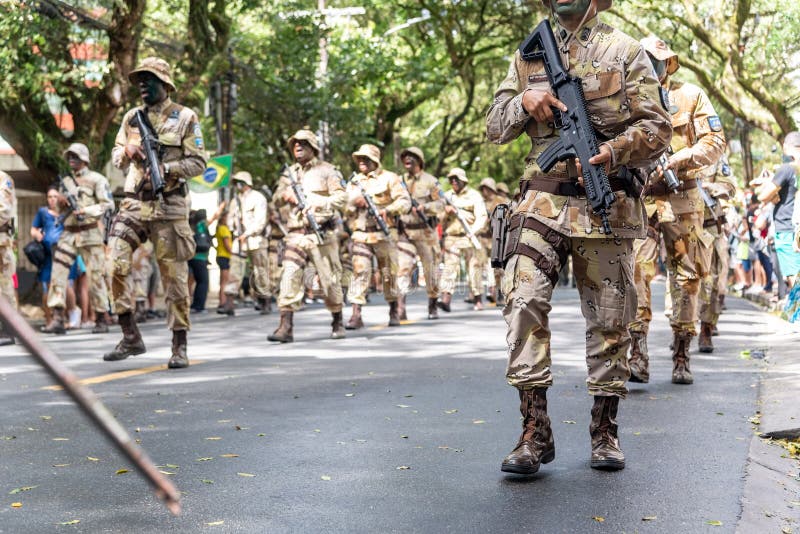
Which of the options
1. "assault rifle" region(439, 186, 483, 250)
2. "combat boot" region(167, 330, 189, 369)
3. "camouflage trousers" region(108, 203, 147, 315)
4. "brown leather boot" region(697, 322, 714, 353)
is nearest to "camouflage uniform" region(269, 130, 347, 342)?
"combat boot" region(167, 330, 189, 369)

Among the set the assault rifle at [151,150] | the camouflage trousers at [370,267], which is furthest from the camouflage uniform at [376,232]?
the assault rifle at [151,150]

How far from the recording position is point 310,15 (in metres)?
23.4

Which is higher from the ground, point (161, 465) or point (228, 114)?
point (228, 114)

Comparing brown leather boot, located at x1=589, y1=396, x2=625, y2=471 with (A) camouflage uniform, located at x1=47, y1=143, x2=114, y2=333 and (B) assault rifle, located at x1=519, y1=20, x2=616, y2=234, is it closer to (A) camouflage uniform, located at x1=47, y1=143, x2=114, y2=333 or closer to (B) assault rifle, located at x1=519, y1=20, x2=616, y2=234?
(B) assault rifle, located at x1=519, y1=20, x2=616, y2=234

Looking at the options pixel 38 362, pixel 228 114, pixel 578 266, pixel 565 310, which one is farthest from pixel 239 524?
pixel 228 114

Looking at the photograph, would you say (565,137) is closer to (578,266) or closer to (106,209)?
(578,266)

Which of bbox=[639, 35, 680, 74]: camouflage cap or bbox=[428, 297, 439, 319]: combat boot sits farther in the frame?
bbox=[428, 297, 439, 319]: combat boot

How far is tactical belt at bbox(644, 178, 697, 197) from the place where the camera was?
779cm

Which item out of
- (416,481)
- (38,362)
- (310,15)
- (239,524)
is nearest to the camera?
(38,362)

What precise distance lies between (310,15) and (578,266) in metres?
19.0

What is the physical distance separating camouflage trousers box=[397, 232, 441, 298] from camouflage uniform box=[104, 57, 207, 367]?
6.41 meters

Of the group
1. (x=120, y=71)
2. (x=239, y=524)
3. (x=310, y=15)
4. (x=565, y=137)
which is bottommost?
(x=239, y=524)

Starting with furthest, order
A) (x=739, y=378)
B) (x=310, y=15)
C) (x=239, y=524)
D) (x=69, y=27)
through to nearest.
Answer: (x=310, y=15)
(x=69, y=27)
(x=739, y=378)
(x=239, y=524)

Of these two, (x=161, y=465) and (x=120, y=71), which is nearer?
(x=161, y=465)
